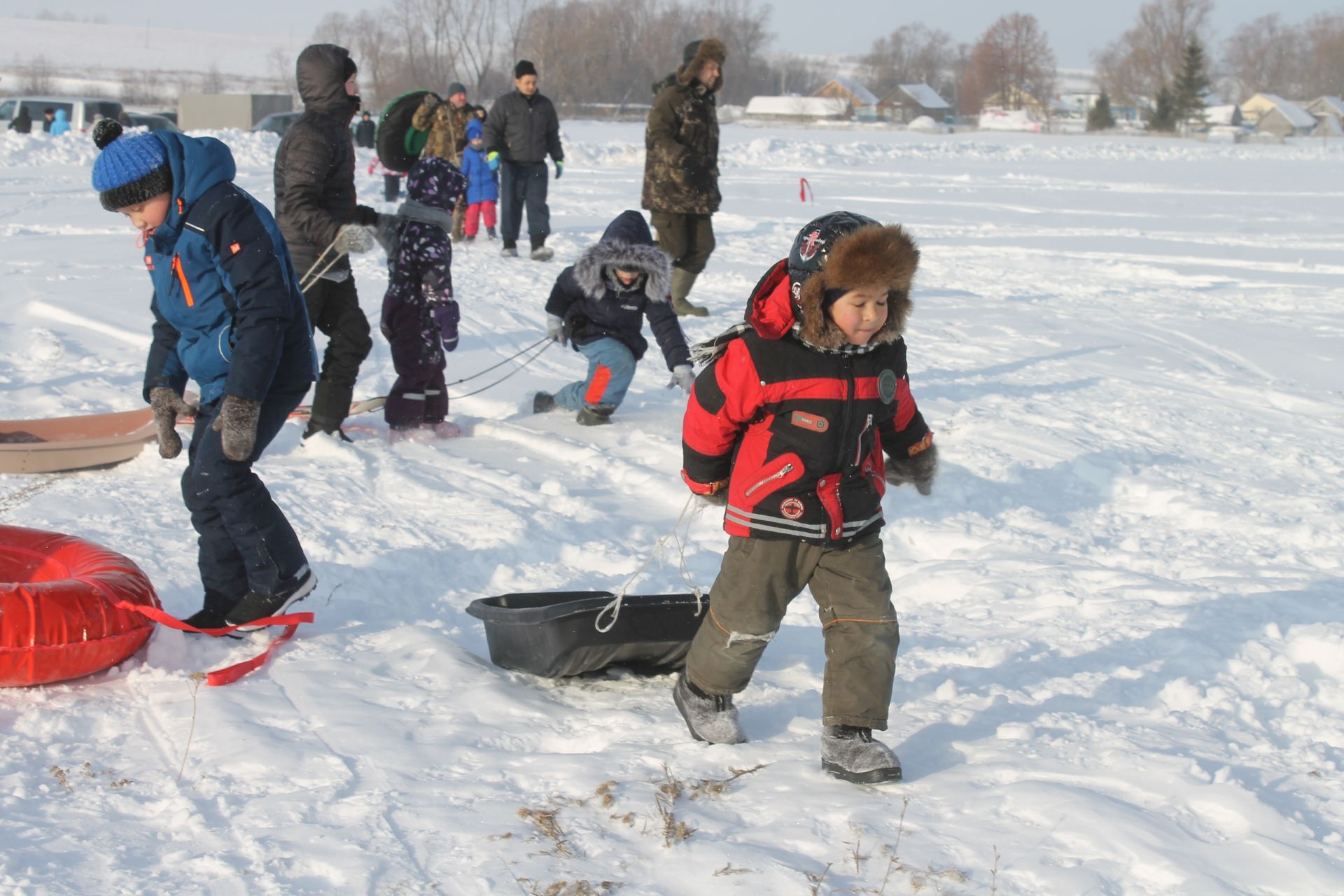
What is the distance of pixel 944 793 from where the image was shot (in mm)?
2873

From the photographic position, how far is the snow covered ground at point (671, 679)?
8.38 ft

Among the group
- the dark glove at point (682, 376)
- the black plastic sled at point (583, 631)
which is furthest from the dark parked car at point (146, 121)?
the black plastic sled at point (583, 631)

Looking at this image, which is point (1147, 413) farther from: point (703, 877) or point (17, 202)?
point (17, 202)

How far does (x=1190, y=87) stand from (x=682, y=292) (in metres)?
65.9

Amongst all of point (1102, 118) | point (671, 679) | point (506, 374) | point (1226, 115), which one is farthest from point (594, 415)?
point (1226, 115)

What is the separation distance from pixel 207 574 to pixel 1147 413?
5.48 meters

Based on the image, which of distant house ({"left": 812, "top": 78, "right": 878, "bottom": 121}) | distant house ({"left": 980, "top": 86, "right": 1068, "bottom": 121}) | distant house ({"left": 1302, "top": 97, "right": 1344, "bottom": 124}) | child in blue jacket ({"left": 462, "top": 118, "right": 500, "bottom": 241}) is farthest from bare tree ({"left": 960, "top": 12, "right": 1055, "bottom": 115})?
child in blue jacket ({"left": 462, "top": 118, "right": 500, "bottom": 241})

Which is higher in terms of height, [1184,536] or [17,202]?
[17,202]

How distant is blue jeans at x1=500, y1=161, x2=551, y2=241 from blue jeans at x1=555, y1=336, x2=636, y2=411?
538cm

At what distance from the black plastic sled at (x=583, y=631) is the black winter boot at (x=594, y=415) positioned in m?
2.78

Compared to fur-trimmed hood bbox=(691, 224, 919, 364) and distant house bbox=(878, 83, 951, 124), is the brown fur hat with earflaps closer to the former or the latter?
fur-trimmed hood bbox=(691, 224, 919, 364)

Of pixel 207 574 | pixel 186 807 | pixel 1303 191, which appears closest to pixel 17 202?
pixel 207 574

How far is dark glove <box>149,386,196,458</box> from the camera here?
12.1 ft

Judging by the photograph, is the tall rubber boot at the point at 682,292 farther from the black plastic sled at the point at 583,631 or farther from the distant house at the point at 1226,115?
the distant house at the point at 1226,115
